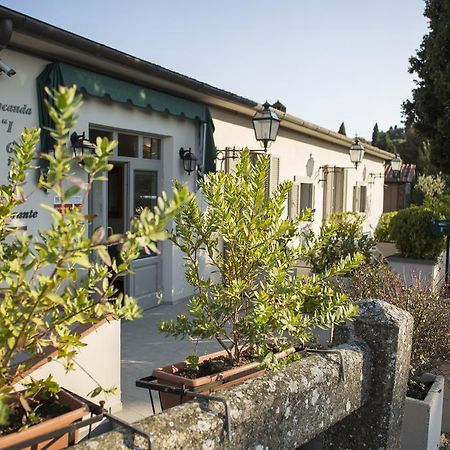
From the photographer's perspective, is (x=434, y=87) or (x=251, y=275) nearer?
(x=251, y=275)

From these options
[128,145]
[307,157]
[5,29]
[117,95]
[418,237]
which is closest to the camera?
[5,29]

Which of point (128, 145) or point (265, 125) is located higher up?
point (265, 125)

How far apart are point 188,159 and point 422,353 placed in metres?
4.93

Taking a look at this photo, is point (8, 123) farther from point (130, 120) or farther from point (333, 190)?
point (333, 190)

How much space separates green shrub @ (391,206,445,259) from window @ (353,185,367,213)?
24.9 ft

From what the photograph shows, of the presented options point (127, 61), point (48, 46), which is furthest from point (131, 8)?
point (48, 46)

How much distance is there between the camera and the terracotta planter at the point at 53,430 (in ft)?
4.59

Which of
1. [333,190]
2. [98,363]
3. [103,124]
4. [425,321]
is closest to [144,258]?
[103,124]

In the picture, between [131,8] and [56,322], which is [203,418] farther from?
[131,8]

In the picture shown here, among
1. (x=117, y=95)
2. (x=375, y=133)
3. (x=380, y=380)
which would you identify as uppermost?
(x=375, y=133)

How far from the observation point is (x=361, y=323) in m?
2.45

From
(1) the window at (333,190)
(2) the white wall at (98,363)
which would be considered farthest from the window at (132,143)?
(1) the window at (333,190)

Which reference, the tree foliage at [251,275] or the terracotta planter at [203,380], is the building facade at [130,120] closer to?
the tree foliage at [251,275]

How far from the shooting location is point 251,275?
7.95ft
